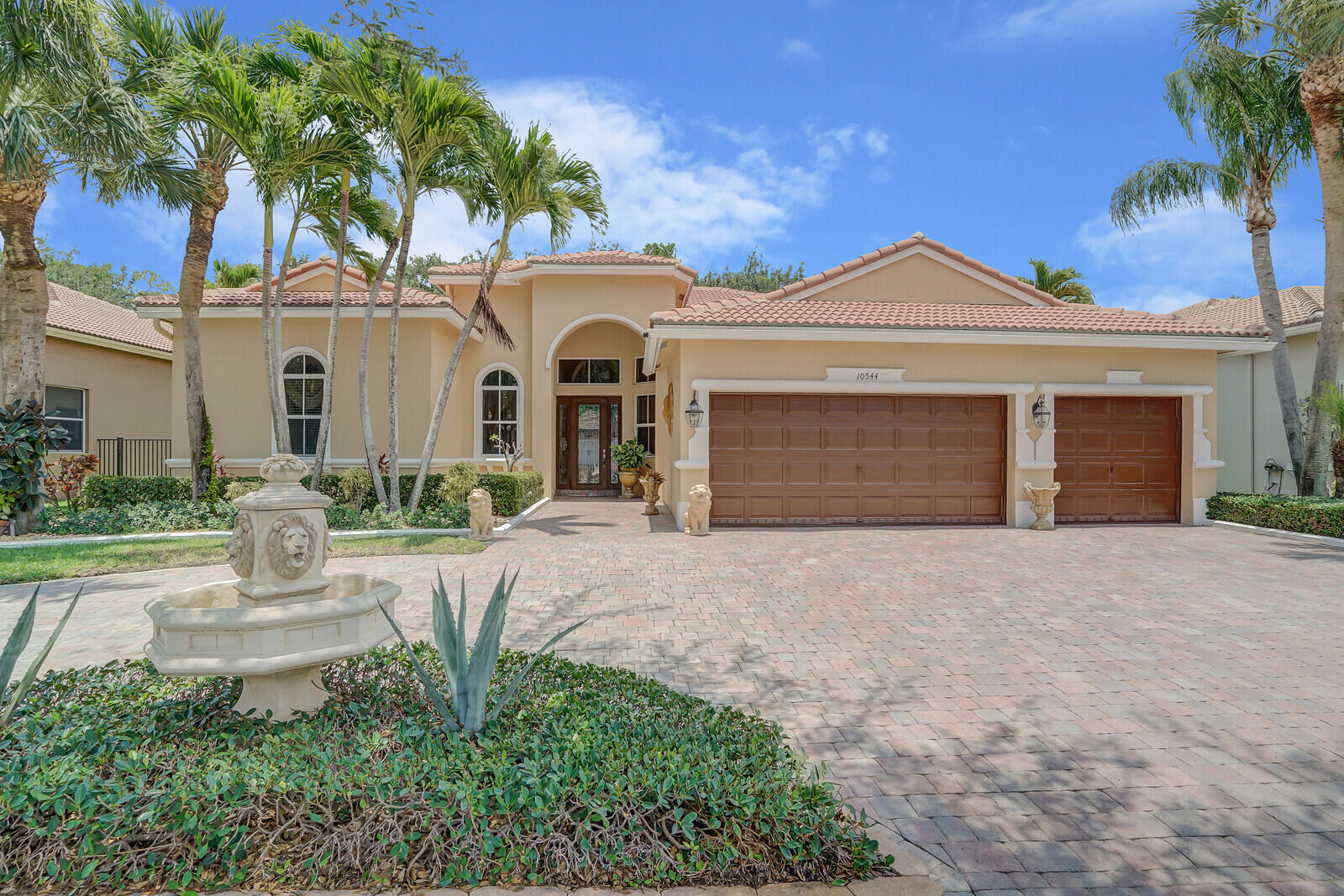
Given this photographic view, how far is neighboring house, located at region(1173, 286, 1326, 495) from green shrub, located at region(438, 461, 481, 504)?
1824 cm

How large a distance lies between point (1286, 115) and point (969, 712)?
16119 mm

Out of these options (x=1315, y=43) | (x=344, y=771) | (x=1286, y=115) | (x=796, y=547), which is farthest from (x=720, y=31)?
(x=1286, y=115)

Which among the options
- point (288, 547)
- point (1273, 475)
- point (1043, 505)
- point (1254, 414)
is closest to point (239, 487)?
point (288, 547)

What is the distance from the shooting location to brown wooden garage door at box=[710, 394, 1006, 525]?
12.6 metres

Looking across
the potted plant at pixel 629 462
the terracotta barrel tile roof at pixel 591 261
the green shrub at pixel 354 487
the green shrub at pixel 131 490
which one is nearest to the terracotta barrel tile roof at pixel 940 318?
the terracotta barrel tile roof at pixel 591 261

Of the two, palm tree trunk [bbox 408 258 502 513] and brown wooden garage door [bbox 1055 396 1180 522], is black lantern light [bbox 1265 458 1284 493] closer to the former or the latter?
brown wooden garage door [bbox 1055 396 1180 522]

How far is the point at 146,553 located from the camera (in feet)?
31.6

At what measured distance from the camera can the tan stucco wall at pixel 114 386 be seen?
55.5 ft

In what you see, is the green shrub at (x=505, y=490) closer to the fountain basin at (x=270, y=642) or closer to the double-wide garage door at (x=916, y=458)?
the double-wide garage door at (x=916, y=458)

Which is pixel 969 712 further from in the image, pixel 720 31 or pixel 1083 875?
pixel 720 31

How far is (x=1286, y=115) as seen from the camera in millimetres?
13148

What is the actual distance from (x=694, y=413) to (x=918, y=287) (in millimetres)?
7193

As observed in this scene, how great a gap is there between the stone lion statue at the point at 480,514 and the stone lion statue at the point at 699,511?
3.47 metres

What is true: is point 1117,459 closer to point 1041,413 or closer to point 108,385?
point 1041,413
